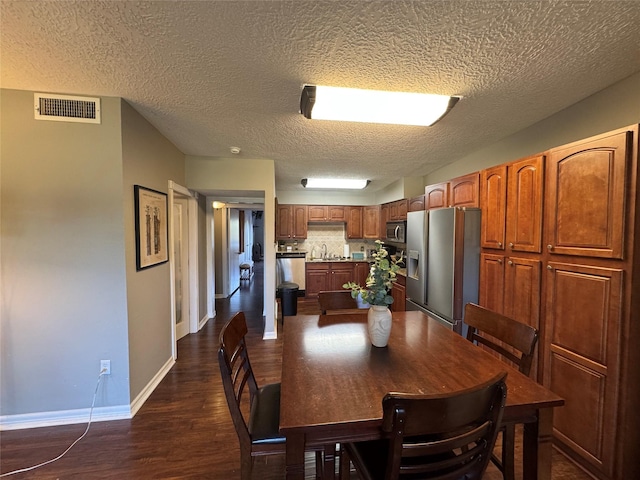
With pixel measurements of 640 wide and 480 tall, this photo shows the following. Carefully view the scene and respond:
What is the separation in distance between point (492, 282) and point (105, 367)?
3168 millimetres

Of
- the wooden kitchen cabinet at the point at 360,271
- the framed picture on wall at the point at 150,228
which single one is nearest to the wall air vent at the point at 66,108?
the framed picture on wall at the point at 150,228

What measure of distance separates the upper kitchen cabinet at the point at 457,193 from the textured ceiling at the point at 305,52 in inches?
22.1

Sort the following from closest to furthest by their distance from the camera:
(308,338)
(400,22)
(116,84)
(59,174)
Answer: (400,22) < (308,338) < (116,84) < (59,174)

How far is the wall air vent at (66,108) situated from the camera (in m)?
1.84

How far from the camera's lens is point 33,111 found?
6.03 feet

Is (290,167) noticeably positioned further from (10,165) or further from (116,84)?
(10,165)

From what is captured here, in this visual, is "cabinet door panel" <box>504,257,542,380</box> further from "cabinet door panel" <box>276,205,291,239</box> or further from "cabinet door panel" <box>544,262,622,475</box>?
"cabinet door panel" <box>276,205,291,239</box>

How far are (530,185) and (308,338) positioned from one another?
1.88 meters

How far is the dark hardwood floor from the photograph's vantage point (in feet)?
5.22

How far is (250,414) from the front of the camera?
4.36 ft

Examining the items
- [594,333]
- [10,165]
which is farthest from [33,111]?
[594,333]

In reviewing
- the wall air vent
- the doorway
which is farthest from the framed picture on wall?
the doorway

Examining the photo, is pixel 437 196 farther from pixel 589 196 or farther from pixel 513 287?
pixel 589 196

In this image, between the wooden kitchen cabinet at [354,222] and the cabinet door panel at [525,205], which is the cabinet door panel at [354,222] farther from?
the cabinet door panel at [525,205]
